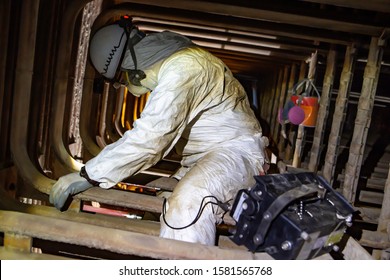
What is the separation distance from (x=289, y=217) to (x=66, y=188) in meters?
1.28

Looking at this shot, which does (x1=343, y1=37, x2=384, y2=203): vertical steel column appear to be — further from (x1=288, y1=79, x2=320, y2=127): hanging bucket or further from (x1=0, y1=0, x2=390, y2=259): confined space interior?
(x1=288, y1=79, x2=320, y2=127): hanging bucket

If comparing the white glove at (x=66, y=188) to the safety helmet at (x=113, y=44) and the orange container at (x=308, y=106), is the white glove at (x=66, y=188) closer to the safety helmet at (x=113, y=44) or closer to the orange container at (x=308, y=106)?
the safety helmet at (x=113, y=44)

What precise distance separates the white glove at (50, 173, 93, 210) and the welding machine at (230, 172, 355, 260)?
94cm

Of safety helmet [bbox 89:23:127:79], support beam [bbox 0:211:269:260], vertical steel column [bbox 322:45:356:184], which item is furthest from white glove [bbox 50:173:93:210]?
vertical steel column [bbox 322:45:356:184]

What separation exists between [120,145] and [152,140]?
0.58 feet

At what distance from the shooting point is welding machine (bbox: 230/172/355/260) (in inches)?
62.0

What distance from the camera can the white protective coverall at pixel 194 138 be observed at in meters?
2.08

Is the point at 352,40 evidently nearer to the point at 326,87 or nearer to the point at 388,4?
the point at 326,87

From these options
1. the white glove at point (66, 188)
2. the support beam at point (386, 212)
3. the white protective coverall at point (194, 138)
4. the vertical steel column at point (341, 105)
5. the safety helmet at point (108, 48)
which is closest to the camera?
the white protective coverall at point (194, 138)

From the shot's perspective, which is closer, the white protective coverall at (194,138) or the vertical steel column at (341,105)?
the white protective coverall at (194,138)

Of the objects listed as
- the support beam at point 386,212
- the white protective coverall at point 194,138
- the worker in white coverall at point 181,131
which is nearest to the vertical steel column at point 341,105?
the support beam at point 386,212

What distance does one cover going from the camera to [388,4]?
99.3 inches

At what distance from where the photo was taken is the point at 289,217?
1.60m

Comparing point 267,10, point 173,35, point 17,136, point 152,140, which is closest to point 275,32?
point 267,10
